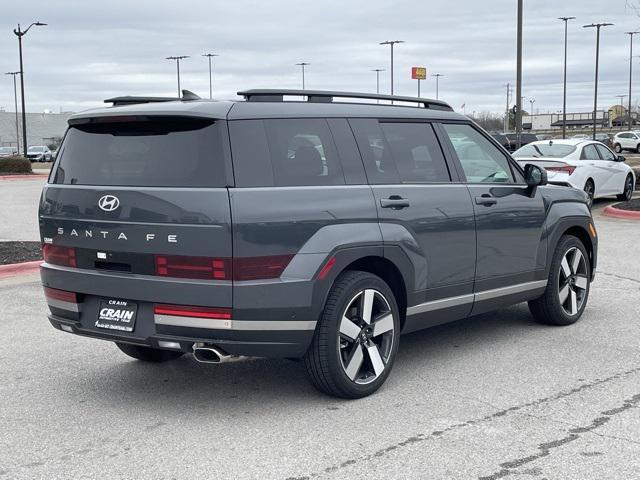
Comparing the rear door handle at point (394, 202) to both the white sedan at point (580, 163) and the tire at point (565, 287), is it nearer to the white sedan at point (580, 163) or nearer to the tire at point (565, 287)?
the tire at point (565, 287)

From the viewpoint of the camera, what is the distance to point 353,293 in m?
5.32

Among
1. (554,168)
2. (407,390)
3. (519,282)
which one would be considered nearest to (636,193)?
(554,168)

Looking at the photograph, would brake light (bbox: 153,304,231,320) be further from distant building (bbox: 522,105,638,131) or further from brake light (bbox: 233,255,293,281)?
distant building (bbox: 522,105,638,131)

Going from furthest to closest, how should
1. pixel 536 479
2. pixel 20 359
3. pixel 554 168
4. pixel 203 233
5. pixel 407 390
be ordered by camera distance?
pixel 554 168
pixel 20 359
pixel 407 390
pixel 203 233
pixel 536 479

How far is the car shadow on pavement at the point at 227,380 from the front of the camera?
5457mm

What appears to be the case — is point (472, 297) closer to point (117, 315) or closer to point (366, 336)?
point (366, 336)

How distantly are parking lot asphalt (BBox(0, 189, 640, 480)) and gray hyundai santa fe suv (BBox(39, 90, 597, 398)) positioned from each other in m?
0.36

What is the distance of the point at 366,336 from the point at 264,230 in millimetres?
1113

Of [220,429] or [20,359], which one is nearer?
[220,429]

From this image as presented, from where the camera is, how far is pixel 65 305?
17.9 ft

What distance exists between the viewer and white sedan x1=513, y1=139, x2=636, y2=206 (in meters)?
17.9

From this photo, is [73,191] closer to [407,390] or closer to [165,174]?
[165,174]

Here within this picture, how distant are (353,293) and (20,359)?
2929 mm

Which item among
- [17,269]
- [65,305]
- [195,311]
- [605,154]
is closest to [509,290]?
[195,311]
